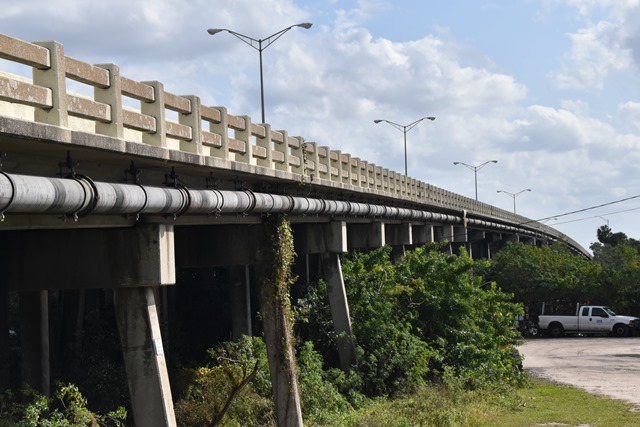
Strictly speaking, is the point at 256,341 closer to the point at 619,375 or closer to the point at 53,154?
the point at 53,154

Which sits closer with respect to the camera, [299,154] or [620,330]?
[299,154]

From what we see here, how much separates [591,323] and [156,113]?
43.5m

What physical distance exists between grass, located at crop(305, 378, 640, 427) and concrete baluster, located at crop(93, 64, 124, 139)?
10.6 m

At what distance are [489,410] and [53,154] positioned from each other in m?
15.6

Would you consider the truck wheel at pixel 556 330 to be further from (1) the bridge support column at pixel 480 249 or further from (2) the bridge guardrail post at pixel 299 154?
(2) the bridge guardrail post at pixel 299 154

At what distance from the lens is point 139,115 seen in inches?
586

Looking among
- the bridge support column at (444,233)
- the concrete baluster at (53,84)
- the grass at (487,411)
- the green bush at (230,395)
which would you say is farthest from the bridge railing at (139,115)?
the bridge support column at (444,233)

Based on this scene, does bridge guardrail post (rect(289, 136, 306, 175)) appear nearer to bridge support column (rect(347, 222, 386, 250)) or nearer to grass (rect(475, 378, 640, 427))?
grass (rect(475, 378, 640, 427))

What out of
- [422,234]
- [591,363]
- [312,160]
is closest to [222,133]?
[312,160]

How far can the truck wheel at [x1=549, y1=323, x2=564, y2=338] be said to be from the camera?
56344 mm

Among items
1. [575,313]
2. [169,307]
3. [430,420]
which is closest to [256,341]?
[430,420]

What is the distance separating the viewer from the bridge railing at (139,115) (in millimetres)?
11930

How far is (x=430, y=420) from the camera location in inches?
910

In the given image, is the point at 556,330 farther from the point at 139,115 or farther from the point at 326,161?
the point at 139,115
